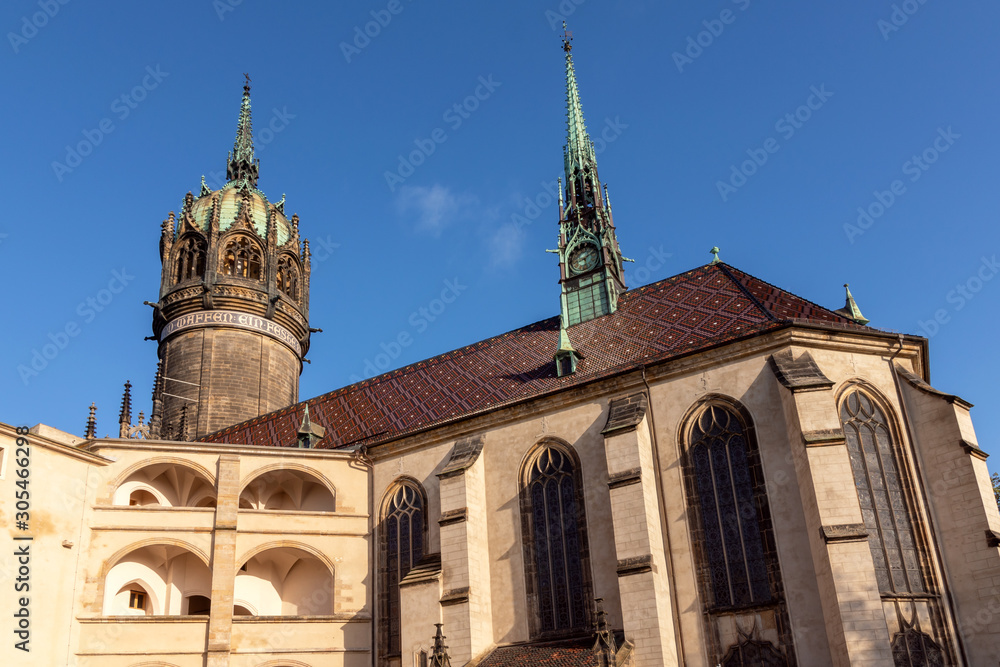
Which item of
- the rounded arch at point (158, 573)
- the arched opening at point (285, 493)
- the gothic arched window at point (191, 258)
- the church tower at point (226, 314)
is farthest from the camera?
the gothic arched window at point (191, 258)

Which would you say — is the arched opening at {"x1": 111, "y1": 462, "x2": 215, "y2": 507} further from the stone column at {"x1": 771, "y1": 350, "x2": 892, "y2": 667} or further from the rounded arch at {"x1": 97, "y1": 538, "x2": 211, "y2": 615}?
the stone column at {"x1": 771, "y1": 350, "x2": 892, "y2": 667}

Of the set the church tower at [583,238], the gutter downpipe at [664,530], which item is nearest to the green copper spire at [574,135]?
the church tower at [583,238]

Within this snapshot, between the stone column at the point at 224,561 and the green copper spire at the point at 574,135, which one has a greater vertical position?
the green copper spire at the point at 574,135

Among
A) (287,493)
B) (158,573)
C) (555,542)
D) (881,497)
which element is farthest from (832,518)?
(158,573)

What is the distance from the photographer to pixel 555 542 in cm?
2208

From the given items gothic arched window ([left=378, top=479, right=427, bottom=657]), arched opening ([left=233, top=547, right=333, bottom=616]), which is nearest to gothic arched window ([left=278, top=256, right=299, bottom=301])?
arched opening ([left=233, top=547, right=333, bottom=616])

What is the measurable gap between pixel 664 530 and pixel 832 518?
387 centimetres

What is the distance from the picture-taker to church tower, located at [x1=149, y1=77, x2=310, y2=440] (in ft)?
112

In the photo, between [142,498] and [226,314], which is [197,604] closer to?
[142,498]

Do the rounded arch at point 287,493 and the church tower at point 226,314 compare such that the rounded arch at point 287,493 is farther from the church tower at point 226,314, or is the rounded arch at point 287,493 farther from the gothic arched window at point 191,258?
the gothic arched window at point 191,258

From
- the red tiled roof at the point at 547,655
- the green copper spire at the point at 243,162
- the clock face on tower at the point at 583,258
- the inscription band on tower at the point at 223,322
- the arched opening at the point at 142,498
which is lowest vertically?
the red tiled roof at the point at 547,655

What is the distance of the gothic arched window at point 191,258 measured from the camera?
3666cm

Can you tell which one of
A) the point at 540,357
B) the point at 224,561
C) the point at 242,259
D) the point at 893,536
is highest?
the point at 242,259

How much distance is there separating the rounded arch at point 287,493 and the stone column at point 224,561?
1.62 metres
